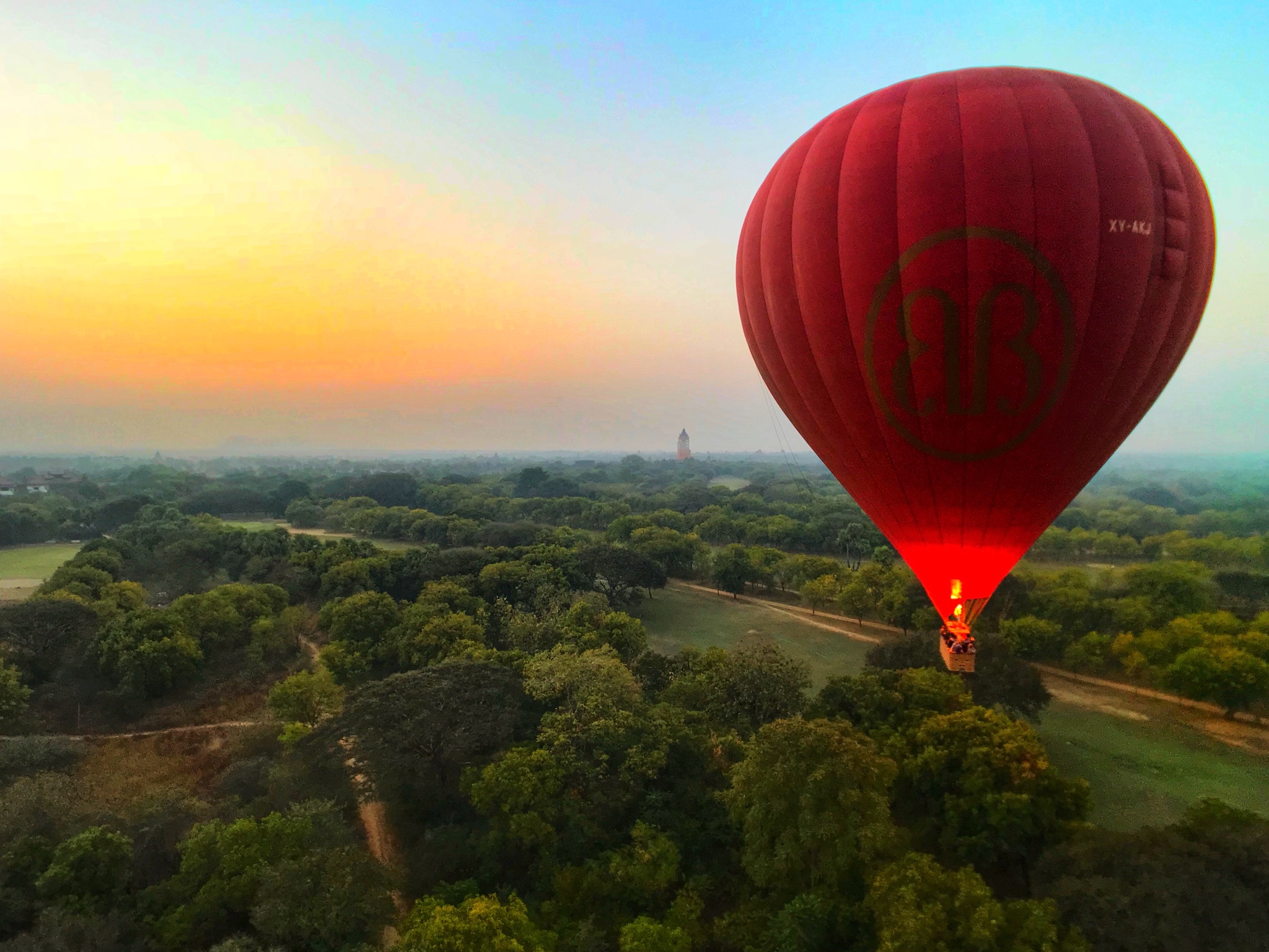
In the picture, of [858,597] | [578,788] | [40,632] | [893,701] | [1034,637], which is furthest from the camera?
[858,597]

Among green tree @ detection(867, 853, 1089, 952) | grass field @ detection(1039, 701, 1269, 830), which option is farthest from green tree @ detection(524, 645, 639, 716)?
grass field @ detection(1039, 701, 1269, 830)

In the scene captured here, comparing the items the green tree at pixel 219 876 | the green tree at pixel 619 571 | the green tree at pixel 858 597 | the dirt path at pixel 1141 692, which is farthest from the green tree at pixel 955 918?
the green tree at pixel 619 571

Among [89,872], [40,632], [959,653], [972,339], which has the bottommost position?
[89,872]

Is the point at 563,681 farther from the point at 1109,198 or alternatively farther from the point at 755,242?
the point at 1109,198

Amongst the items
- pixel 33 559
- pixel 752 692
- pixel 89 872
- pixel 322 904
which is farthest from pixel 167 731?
pixel 33 559

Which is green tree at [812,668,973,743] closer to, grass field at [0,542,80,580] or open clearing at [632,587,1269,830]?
open clearing at [632,587,1269,830]

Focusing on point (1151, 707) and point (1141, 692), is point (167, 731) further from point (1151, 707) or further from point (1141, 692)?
point (1141, 692)
